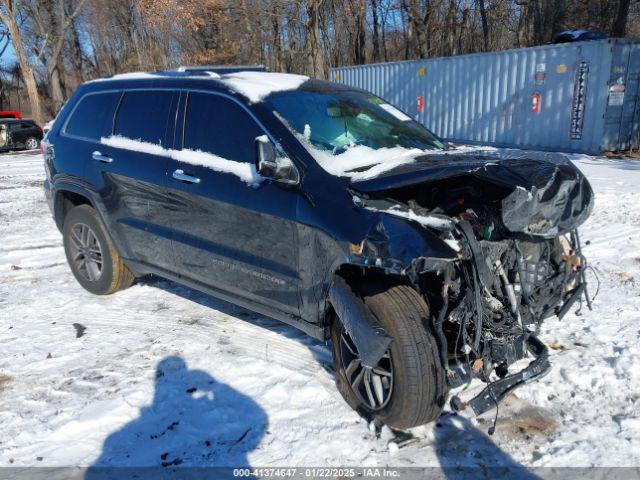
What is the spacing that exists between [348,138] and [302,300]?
117cm

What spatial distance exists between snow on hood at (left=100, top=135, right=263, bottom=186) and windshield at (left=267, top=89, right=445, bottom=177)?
418 mm

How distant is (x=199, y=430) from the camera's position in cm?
315

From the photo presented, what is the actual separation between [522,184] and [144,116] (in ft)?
10.3

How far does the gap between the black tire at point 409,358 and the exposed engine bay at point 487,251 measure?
7cm

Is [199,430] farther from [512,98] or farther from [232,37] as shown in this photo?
[232,37]

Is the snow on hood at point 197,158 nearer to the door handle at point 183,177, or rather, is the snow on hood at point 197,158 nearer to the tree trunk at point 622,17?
the door handle at point 183,177

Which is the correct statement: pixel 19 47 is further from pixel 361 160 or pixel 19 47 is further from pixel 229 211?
pixel 361 160

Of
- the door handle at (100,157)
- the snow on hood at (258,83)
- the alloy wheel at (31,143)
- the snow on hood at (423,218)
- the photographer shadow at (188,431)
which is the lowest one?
the photographer shadow at (188,431)

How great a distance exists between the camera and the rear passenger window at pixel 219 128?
3727 mm

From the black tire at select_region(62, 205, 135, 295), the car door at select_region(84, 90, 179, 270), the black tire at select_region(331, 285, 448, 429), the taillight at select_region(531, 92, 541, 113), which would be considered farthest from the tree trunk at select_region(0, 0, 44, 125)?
the black tire at select_region(331, 285, 448, 429)

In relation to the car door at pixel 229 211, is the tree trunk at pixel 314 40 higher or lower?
higher

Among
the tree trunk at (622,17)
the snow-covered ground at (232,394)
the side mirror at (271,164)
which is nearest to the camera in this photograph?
the snow-covered ground at (232,394)

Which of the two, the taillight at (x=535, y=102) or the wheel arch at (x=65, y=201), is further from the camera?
the taillight at (x=535, y=102)

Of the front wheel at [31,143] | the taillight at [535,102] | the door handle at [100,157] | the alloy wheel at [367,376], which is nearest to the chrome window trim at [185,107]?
the door handle at [100,157]
